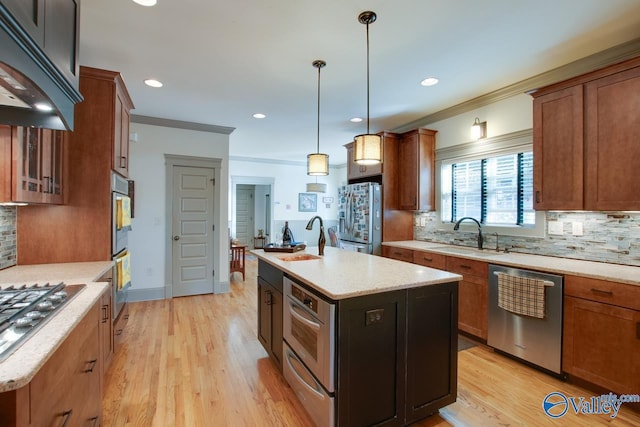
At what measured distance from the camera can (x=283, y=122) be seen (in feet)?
14.9

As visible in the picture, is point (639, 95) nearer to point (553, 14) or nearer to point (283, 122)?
point (553, 14)

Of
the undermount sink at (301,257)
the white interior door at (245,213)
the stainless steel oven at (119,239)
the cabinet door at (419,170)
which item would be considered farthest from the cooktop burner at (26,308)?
the white interior door at (245,213)

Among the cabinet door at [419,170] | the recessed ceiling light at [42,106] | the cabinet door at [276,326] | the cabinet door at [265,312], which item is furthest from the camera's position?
the cabinet door at [419,170]

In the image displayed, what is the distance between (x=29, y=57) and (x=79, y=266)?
71.0 inches

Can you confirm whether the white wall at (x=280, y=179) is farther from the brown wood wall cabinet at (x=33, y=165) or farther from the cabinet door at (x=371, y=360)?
the cabinet door at (x=371, y=360)

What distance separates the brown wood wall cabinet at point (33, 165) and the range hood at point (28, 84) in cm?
45

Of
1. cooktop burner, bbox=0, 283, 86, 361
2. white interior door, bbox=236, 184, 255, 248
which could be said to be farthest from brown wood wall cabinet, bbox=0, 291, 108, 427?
white interior door, bbox=236, 184, 255, 248

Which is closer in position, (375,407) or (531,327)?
(375,407)

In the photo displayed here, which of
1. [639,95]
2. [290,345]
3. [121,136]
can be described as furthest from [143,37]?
[639,95]

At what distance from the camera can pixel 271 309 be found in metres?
2.45

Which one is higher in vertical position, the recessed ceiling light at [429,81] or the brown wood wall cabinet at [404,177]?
the recessed ceiling light at [429,81]

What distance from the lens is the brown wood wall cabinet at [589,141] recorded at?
7.14ft

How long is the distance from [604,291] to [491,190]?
1673 millimetres

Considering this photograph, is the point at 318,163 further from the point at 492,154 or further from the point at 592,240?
the point at 592,240
